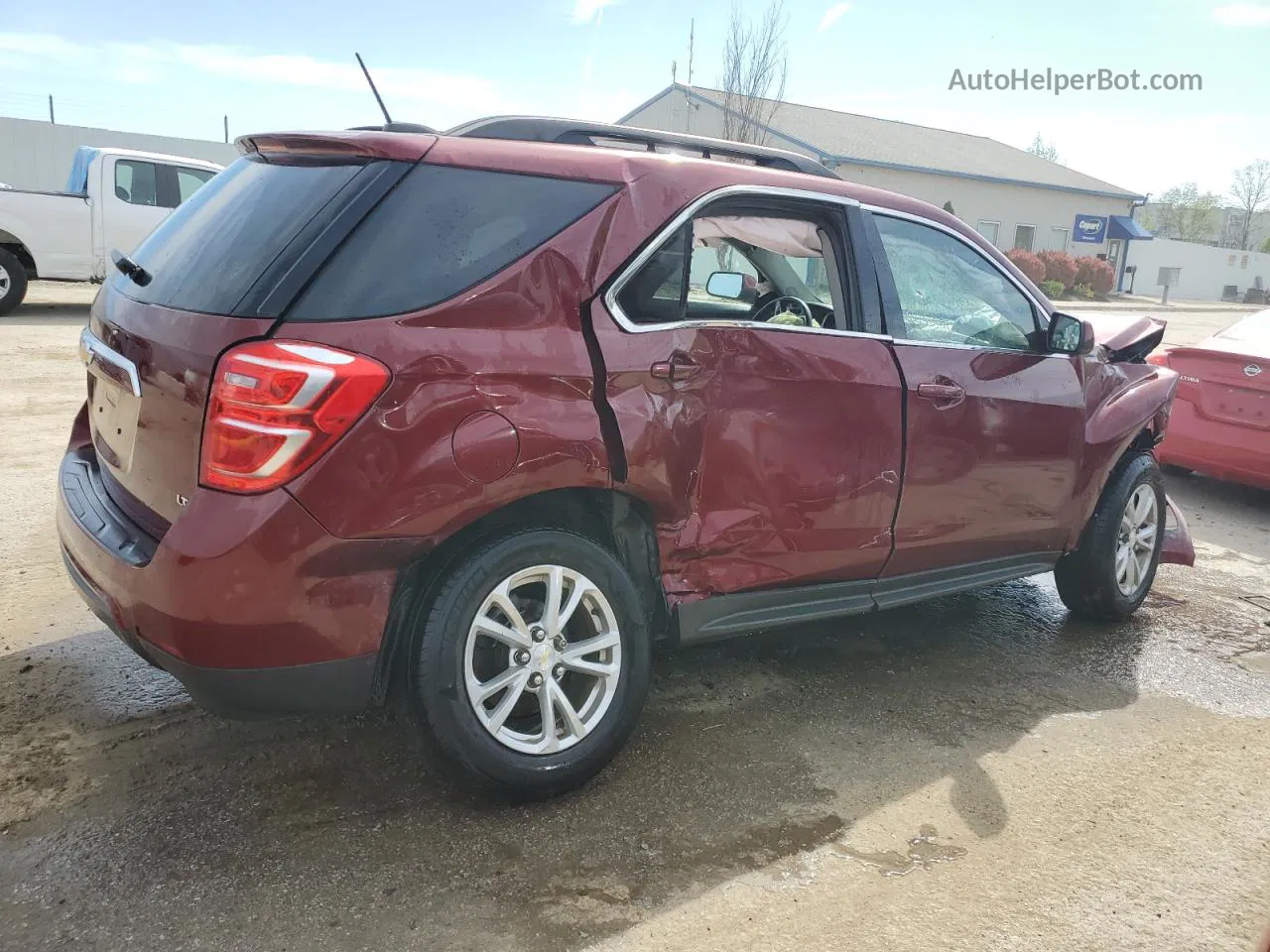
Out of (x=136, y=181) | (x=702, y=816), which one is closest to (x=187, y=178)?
(x=136, y=181)

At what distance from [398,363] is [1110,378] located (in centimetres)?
333

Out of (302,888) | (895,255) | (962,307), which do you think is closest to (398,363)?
(302,888)

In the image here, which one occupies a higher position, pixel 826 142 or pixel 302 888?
pixel 826 142

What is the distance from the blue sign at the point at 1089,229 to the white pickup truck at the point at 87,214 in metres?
32.8

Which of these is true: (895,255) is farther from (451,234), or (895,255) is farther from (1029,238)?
(1029,238)

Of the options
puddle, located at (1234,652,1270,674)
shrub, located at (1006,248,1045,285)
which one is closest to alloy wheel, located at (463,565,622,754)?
puddle, located at (1234,652,1270,674)

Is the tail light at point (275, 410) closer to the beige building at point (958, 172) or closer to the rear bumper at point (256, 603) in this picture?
the rear bumper at point (256, 603)

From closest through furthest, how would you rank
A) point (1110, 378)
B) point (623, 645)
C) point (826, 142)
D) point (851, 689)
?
point (623, 645) → point (851, 689) → point (1110, 378) → point (826, 142)

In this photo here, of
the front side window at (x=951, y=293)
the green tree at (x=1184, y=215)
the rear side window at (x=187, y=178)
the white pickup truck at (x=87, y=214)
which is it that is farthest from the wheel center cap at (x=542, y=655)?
the green tree at (x=1184, y=215)

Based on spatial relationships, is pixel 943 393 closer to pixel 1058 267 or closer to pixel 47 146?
pixel 47 146

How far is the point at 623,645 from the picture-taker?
290 cm

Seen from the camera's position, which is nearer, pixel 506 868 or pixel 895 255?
pixel 506 868

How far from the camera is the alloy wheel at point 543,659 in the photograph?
2.69 meters

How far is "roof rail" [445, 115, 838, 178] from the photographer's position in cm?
298
